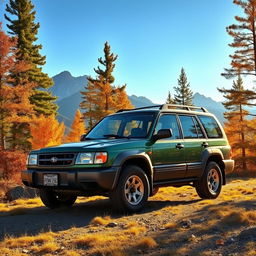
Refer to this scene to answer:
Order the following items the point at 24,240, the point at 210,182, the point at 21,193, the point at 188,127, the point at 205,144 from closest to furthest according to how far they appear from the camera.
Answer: the point at 24,240, the point at 188,127, the point at 205,144, the point at 210,182, the point at 21,193

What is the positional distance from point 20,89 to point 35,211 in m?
17.4

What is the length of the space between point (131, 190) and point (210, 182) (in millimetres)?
2779

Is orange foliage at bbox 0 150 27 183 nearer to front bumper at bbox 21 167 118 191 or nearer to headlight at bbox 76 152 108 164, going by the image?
front bumper at bbox 21 167 118 191

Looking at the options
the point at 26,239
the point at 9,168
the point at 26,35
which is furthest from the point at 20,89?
the point at 26,239

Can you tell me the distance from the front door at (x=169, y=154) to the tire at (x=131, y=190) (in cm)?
48

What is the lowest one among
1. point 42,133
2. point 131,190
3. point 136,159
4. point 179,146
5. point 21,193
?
point 21,193

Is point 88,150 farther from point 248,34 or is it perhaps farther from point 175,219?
point 248,34

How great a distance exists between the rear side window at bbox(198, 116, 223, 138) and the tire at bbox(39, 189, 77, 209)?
3.56 m

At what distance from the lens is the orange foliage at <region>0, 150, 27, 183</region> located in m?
22.5

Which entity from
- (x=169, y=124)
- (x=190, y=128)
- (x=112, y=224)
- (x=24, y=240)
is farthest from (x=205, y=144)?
(x=24, y=240)

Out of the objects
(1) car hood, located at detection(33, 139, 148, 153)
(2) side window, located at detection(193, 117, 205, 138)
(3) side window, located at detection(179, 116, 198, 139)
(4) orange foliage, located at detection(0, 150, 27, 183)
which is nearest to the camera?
(1) car hood, located at detection(33, 139, 148, 153)

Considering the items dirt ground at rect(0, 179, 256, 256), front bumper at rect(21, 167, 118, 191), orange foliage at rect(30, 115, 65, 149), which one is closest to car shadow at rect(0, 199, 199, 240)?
dirt ground at rect(0, 179, 256, 256)

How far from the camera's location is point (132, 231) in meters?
4.83

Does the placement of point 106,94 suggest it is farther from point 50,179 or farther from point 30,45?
point 50,179
